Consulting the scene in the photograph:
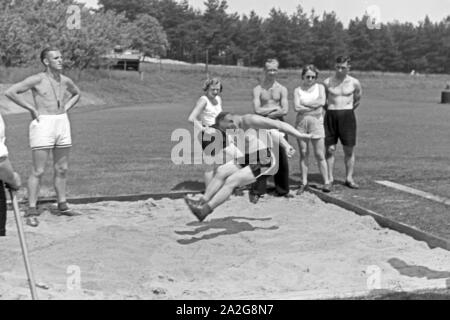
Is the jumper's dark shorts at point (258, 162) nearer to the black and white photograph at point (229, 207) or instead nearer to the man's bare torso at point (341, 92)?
the black and white photograph at point (229, 207)

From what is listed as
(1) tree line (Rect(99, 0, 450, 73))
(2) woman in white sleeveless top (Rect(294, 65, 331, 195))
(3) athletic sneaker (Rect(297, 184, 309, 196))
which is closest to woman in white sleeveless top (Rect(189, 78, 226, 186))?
(2) woman in white sleeveless top (Rect(294, 65, 331, 195))

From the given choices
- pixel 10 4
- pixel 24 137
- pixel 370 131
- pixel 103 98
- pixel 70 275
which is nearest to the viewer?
pixel 70 275

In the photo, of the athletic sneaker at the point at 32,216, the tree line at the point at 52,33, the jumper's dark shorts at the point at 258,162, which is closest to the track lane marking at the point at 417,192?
the jumper's dark shorts at the point at 258,162

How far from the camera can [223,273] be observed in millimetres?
6004

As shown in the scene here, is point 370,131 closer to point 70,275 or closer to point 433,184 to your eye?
point 433,184

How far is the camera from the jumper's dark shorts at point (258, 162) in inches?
292

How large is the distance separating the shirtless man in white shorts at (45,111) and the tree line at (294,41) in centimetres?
8947

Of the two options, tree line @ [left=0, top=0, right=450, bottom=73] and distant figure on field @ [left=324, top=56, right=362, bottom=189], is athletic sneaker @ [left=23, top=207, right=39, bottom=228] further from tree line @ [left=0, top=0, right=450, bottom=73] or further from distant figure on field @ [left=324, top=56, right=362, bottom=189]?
tree line @ [left=0, top=0, right=450, bottom=73]

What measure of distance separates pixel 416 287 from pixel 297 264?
135 centimetres

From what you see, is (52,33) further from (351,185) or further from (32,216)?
(32,216)

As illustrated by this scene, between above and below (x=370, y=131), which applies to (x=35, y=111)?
above

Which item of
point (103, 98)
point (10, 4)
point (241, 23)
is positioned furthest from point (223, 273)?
point (241, 23)

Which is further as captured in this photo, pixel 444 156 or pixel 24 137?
pixel 24 137

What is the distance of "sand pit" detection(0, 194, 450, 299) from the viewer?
543 cm
